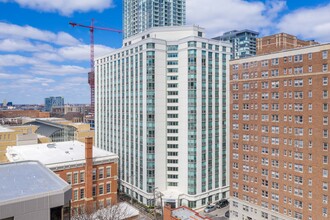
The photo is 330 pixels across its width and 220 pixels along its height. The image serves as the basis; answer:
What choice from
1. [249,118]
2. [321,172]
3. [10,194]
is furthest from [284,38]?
[10,194]

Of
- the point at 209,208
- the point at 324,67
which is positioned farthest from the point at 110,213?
the point at 324,67

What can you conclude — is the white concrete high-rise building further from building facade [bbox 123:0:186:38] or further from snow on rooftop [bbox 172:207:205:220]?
building facade [bbox 123:0:186:38]

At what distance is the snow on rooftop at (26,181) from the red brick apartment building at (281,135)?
4989 centimetres

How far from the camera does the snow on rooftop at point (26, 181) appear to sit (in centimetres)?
1741

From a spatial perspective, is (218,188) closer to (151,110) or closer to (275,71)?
(151,110)

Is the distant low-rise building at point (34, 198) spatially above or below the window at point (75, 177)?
above

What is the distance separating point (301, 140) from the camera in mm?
55844

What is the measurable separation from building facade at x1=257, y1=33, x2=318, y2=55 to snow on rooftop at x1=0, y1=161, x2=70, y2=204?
5783 cm

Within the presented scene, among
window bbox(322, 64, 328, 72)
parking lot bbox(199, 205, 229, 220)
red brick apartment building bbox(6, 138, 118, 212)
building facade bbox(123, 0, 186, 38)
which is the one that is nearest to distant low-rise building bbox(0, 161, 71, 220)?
red brick apartment building bbox(6, 138, 118, 212)

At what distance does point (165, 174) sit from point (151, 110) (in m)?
19.1

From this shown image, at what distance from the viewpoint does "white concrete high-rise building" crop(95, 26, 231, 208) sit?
77875 mm

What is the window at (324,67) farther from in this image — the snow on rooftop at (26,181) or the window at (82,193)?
the window at (82,193)

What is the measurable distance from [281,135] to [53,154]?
5199cm

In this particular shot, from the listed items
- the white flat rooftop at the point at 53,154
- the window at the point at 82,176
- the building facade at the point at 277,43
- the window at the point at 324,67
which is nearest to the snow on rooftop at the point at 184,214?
the white flat rooftop at the point at 53,154
